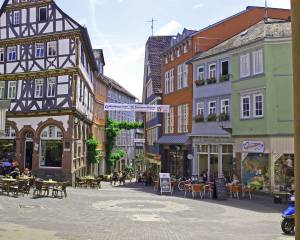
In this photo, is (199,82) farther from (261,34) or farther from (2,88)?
(2,88)

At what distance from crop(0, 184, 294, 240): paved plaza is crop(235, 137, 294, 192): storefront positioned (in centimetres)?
339

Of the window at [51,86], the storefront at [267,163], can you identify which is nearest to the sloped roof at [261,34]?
the storefront at [267,163]

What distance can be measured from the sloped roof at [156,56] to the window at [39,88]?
1557 cm

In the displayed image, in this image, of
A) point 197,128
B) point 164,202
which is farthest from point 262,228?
point 197,128

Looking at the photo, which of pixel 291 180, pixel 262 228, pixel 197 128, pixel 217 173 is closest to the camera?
pixel 262 228

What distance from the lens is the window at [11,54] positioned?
33.7 m

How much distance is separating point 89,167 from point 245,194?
62.9 feet

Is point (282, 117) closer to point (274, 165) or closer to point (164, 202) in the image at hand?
point (274, 165)

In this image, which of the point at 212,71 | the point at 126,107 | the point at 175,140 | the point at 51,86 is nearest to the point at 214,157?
the point at 175,140

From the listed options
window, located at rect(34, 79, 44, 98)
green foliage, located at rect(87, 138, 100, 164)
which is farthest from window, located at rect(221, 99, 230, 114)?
green foliage, located at rect(87, 138, 100, 164)

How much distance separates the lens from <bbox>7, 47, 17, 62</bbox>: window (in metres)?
33.7

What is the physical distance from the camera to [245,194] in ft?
88.1

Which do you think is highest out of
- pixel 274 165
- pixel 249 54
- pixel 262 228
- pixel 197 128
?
pixel 249 54

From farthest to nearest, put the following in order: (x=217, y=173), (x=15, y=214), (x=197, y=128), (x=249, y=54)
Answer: (x=197, y=128) → (x=217, y=173) → (x=249, y=54) → (x=15, y=214)
